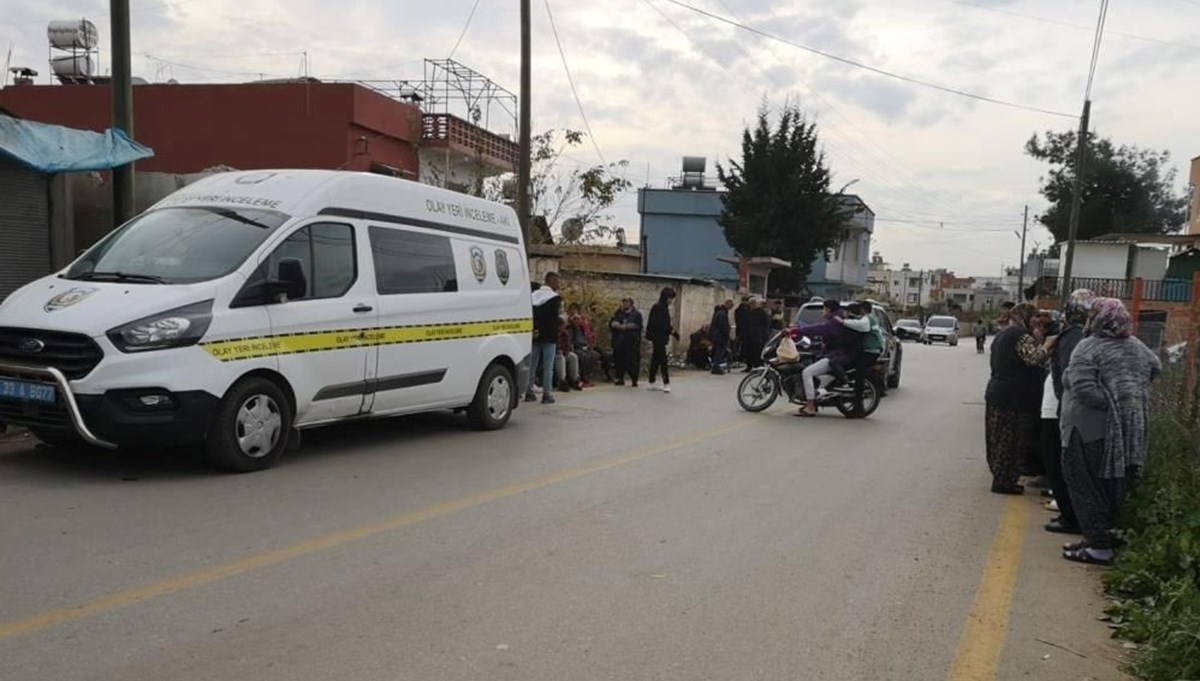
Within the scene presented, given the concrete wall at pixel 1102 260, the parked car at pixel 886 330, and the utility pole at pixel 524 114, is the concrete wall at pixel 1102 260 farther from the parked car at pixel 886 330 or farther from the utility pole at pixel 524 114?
the utility pole at pixel 524 114

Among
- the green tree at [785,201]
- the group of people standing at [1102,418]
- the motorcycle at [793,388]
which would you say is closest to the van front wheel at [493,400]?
the motorcycle at [793,388]

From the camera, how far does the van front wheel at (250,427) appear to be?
729 centimetres

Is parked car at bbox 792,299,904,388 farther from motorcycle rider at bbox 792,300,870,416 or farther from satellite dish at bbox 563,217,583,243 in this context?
satellite dish at bbox 563,217,583,243

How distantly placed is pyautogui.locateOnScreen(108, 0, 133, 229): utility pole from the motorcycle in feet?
27.8

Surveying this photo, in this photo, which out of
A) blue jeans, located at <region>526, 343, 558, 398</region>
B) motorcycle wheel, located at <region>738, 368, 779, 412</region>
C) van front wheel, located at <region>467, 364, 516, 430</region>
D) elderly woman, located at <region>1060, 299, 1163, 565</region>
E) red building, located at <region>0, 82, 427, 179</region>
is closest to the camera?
elderly woman, located at <region>1060, 299, 1163, 565</region>

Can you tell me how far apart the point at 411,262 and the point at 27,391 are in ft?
11.6

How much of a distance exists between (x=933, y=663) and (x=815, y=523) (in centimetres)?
252

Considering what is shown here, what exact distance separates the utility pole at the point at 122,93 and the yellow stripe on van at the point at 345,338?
12.1 feet

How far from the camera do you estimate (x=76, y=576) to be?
4.89 m

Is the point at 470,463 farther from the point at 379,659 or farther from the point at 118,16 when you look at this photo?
the point at 118,16

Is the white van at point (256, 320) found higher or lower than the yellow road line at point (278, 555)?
higher

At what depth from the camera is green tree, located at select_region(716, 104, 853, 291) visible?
39.1m

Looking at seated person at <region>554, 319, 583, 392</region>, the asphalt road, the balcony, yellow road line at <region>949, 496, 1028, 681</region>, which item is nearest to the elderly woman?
the asphalt road

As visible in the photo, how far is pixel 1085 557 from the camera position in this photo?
6.14 meters
